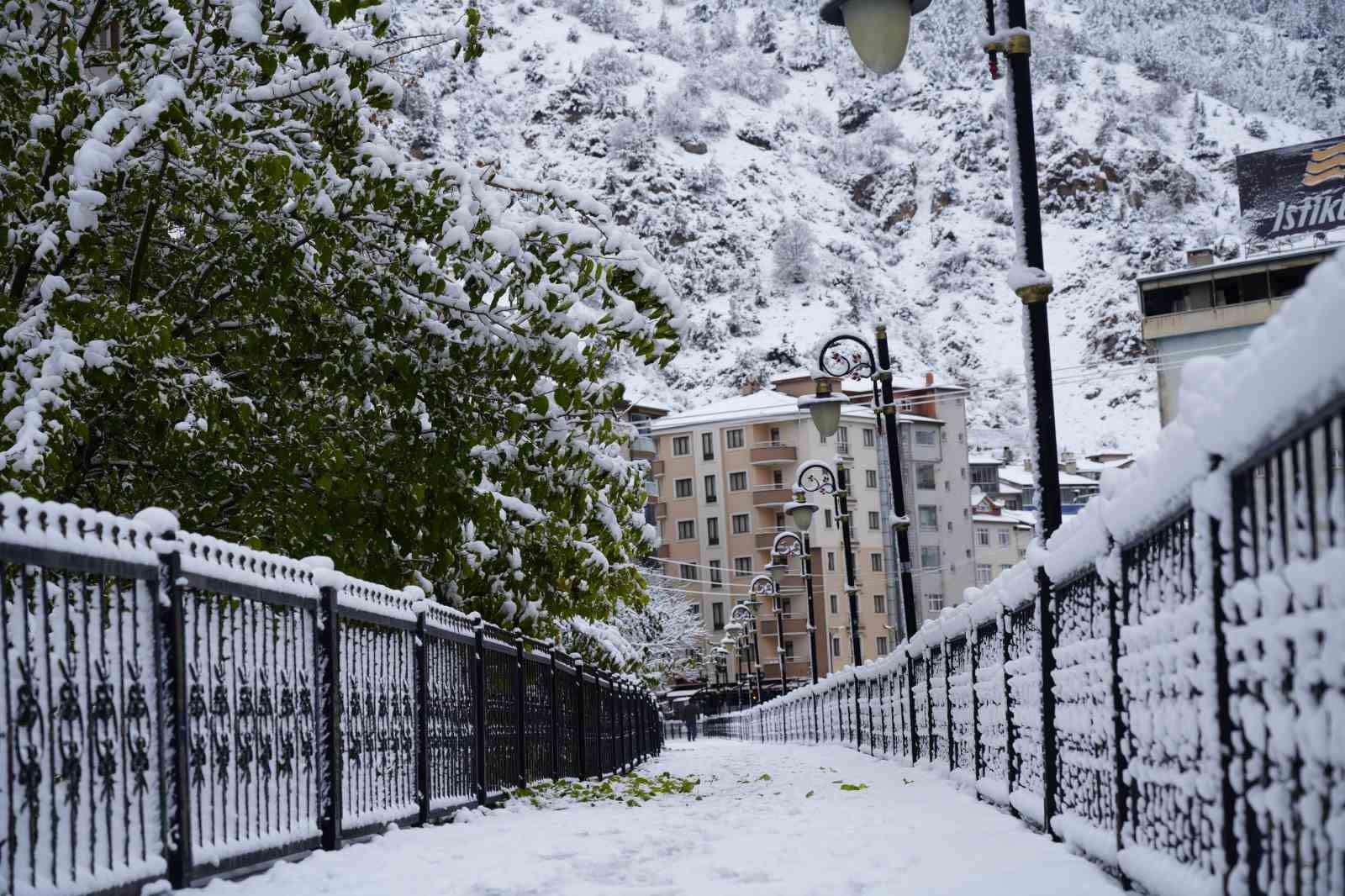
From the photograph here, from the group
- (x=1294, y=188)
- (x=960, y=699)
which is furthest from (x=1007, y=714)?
(x=1294, y=188)

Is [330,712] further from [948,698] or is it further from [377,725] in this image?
[948,698]

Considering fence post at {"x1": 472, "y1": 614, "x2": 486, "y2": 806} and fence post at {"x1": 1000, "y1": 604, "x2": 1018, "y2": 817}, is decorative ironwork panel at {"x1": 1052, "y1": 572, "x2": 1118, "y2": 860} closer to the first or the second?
fence post at {"x1": 1000, "y1": 604, "x2": 1018, "y2": 817}

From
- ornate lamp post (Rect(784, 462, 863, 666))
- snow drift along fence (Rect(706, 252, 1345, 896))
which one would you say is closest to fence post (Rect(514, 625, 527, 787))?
snow drift along fence (Rect(706, 252, 1345, 896))

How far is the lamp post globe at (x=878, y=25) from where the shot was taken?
882cm

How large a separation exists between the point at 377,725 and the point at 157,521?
3495mm

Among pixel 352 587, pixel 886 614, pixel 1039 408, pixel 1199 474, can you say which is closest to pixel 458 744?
pixel 352 587

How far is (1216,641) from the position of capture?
14.0ft

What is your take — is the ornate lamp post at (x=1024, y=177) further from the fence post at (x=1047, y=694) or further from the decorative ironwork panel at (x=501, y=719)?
the decorative ironwork panel at (x=501, y=719)

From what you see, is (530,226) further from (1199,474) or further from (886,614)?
(886,614)

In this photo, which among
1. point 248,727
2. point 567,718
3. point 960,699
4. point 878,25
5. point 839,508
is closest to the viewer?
point 248,727

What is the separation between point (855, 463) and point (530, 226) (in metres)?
106

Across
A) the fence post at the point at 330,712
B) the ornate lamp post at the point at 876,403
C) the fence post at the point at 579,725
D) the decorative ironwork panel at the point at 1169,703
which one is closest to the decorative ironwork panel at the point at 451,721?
the fence post at the point at 330,712

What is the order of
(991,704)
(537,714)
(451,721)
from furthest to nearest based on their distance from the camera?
(537,714) < (451,721) < (991,704)

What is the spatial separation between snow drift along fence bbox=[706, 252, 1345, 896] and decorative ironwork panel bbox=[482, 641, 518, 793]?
241 inches
